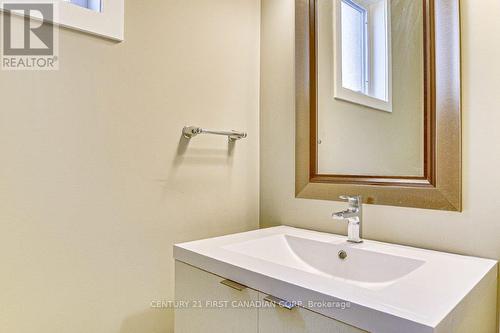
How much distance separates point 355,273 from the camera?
1.02 m

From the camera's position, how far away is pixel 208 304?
0.88 m

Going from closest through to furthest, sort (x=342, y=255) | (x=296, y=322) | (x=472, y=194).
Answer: (x=296, y=322) → (x=472, y=194) → (x=342, y=255)

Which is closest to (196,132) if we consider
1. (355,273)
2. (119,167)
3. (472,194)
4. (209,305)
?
(119,167)

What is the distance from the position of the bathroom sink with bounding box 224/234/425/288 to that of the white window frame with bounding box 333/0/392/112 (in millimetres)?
510

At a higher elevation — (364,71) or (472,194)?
(364,71)

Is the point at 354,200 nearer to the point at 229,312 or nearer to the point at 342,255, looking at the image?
the point at 342,255

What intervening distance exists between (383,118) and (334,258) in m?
0.52

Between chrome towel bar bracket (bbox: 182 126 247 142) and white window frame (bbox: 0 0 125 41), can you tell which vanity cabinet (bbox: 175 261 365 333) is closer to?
chrome towel bar bracket (bbox: 182 126 247 142)

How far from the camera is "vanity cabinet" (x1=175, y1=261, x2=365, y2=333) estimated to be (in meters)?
0.68

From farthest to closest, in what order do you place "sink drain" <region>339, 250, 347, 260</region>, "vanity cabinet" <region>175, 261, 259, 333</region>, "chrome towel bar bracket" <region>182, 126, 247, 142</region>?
"chrome towel bar bracket" <region>182, 126, 247, 142</region> → "sink drain" <region>339, 250, 347, 260</region> → "vanity cabinet" <region>175, 261, 259, 333</region>

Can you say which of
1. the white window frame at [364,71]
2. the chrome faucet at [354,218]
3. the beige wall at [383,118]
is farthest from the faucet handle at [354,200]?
the white window frame at [364,71]

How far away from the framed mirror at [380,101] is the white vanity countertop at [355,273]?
7.7 inches

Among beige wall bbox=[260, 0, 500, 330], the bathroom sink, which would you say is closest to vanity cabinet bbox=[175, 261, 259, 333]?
the bathroom sink

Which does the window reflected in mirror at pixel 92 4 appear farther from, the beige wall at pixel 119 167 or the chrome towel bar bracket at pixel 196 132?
the chrome towel bar bracket at pixel 196 132
